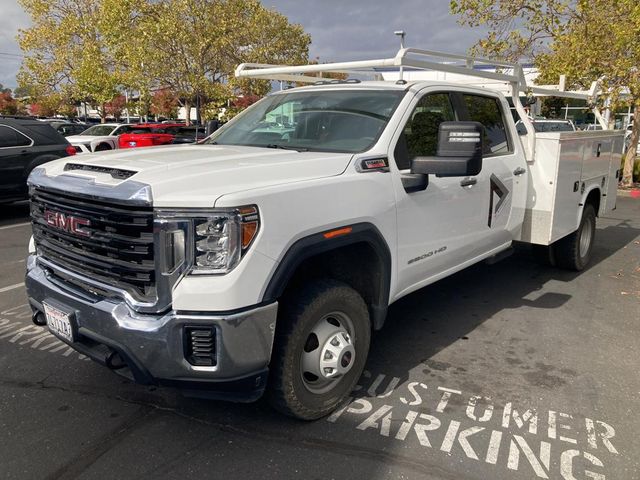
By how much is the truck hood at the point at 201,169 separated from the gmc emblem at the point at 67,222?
22 centimetres

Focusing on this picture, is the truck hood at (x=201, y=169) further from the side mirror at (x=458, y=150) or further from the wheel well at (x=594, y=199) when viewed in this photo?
the wheel well at (x=594, y=199)

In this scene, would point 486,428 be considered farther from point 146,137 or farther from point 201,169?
point 146,137

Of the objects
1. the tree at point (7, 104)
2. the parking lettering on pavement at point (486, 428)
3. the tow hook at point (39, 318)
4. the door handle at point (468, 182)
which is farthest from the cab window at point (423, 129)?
the tree at point (7, 104)

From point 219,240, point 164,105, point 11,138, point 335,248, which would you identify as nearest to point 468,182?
point 335,248

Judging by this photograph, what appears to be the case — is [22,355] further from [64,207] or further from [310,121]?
[310,121]

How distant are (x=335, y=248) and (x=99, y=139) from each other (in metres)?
15.7

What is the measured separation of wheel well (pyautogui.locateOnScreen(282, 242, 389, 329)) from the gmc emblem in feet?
4.07

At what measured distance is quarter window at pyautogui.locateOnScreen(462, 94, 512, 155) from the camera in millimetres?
4480

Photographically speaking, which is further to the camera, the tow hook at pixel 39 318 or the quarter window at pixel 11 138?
the quarter window at pixel 11 138

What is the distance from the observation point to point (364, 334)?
332 centimetres

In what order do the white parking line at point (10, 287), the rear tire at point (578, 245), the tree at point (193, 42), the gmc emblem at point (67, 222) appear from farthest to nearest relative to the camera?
the tree at point (193, 42) → the rear tire at point (578, 245) → the white parking line at point (10, 287) → the gmc emblem at point (67, 222)

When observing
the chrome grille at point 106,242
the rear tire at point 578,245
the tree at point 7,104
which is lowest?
the rear tire at point 578,245

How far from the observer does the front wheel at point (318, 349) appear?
2830mm

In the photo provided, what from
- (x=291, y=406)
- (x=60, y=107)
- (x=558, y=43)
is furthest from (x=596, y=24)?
(x=60, y=107)
